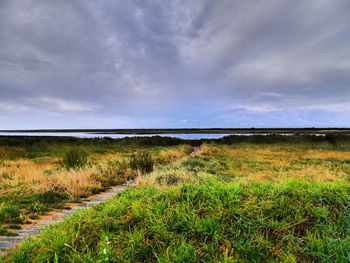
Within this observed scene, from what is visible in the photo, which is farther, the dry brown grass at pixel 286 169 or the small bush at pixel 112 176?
the dry brown grass at pixel 286 169

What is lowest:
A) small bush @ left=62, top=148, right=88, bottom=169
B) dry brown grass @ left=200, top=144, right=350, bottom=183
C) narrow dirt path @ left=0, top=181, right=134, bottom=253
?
dry brown grass @ left=200, top=144, right=350, bottom=183

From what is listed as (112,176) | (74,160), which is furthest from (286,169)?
(74,160)

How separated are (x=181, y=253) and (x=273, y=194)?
2314 mm

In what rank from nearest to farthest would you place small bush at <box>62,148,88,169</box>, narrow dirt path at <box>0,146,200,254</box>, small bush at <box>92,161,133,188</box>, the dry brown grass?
narrow dirt path at <box>0,146,200,254</box> → small bush at <box>92,161,133,188</box> → the dry brown grass → small bush at <box>62,148,88,169</box>

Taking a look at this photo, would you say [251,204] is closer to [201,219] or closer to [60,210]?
[201,219]

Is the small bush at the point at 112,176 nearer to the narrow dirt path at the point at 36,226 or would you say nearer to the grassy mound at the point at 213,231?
the narrow dirt path at the point at 36,226

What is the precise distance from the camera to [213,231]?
10.7 feet

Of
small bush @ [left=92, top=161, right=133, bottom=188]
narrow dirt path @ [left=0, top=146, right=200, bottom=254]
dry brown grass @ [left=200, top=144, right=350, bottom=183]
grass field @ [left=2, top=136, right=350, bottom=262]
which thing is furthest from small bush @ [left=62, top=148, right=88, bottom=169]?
grass field @ [left=2, top=136, right=350, bottom=262]

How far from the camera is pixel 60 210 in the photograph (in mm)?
5996

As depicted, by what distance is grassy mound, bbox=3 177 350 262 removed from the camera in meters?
2.86

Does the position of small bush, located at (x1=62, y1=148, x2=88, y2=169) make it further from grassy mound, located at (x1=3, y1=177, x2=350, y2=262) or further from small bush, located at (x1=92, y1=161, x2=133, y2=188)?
grassy mound, located at (x1=3, y1=177, x2=350, y2=262)

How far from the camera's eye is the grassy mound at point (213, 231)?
286 centimetres

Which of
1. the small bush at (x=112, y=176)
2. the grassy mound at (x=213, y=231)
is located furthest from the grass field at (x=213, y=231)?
the small bush at (x=112, y=176)

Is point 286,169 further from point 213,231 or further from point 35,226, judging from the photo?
point 35,226
